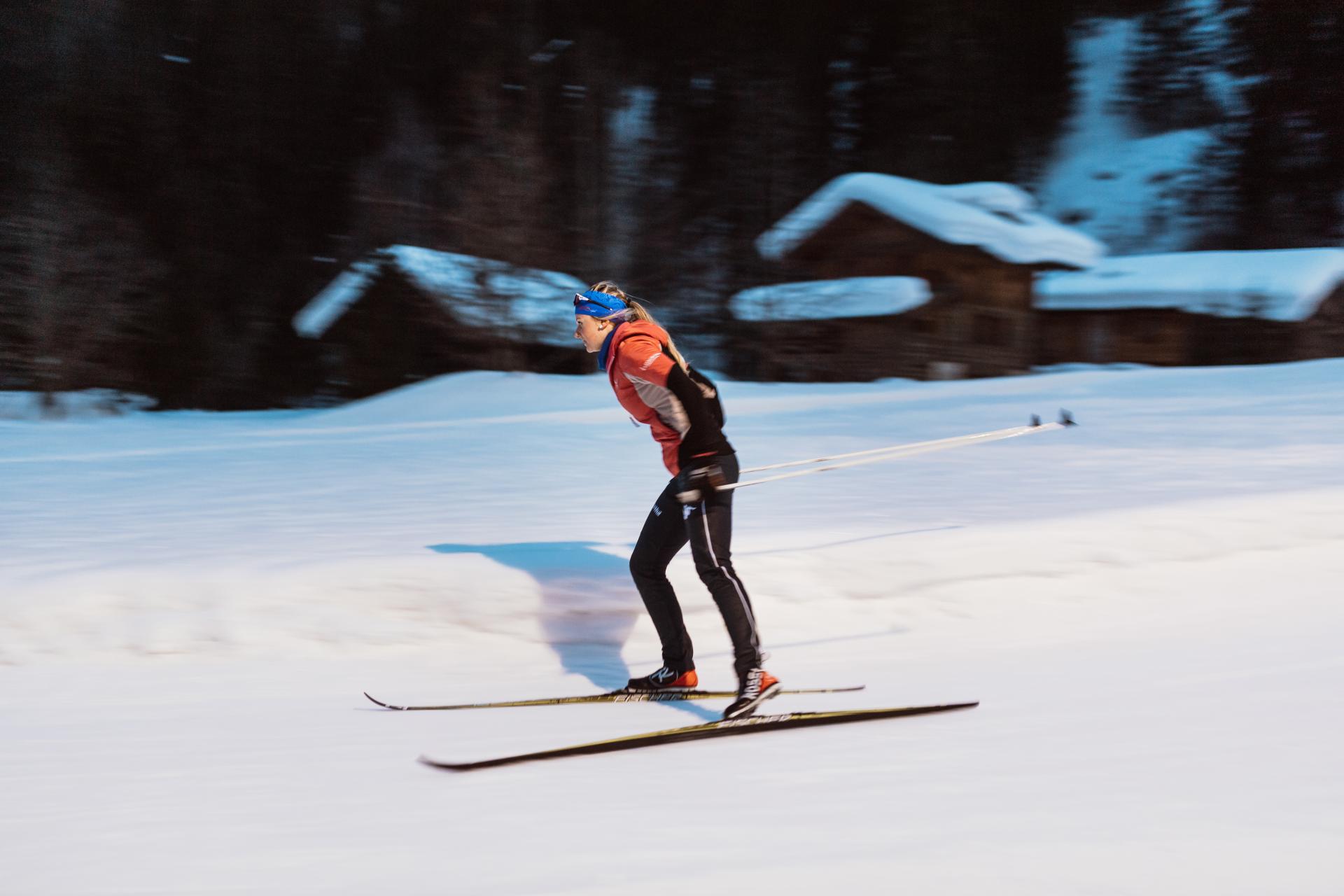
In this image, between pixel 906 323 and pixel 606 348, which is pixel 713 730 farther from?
pixel 906 323

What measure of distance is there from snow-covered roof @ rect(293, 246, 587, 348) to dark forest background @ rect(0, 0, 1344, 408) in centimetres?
88

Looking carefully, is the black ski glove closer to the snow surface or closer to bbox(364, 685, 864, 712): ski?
bbox(364, 685, 864, 712): ski

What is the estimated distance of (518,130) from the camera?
2447 cm

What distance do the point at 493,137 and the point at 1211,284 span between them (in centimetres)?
1734

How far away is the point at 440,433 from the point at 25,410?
11.2 metres

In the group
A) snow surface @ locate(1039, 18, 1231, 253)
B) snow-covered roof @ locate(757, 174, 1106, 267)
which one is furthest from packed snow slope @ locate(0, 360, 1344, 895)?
snow surface @ locate(1039, 18, 1231, 253)

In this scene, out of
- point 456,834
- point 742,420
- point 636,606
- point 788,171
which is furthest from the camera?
point 788,171

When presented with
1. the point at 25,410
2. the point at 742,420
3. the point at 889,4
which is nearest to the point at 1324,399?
the point at 742,420

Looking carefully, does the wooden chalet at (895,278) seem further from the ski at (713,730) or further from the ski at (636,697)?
the ski at (713,730)

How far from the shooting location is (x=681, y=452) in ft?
14.7

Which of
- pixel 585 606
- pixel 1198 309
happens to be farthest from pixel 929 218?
pixel 585 606

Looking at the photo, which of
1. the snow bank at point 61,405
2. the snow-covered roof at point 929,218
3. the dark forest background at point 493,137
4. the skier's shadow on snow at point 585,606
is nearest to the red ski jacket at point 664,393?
the skier's shadow on snow at point 585,606

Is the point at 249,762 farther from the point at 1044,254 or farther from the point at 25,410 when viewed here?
the point at 1044,254

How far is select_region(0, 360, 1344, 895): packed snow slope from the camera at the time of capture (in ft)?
10.6
